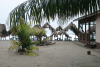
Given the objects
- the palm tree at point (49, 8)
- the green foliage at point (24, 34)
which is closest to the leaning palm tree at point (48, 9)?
the palm tree at point (49, 8)

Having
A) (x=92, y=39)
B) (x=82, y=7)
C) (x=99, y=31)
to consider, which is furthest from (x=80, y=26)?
(x=82, y=7)

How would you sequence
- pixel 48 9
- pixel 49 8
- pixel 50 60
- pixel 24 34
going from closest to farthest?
pixel 49 8 → pixel 48 9 → pixel 50 60 → pixel 24 34

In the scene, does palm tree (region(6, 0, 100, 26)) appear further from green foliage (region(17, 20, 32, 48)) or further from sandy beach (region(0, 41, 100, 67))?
green foliage (region(17, 20, 32, 48))

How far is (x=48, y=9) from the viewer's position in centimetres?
250

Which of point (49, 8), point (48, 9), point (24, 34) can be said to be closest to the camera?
point (49, 8)

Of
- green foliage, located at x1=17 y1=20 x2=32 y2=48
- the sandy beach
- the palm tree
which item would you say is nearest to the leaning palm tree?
the palm tree

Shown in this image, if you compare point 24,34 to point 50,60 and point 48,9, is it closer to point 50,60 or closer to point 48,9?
point 50,60

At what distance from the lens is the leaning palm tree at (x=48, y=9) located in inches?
92.5

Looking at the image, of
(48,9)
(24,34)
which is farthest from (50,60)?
(48,9)

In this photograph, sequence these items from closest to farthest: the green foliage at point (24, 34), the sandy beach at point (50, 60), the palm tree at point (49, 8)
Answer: the palm tree at point (49, 8)
the sandy beach at point (50, 60)
the green foliage at point (24, 34)

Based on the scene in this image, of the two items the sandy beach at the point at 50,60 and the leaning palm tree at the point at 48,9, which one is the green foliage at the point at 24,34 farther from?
the leaning palm tree at the point at 48,9

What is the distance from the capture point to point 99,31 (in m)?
8.71

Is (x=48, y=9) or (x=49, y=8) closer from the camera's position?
(x=49, y=8)

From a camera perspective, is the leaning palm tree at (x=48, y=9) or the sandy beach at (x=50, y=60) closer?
the leaning palm tree at (x=48, y=9)
